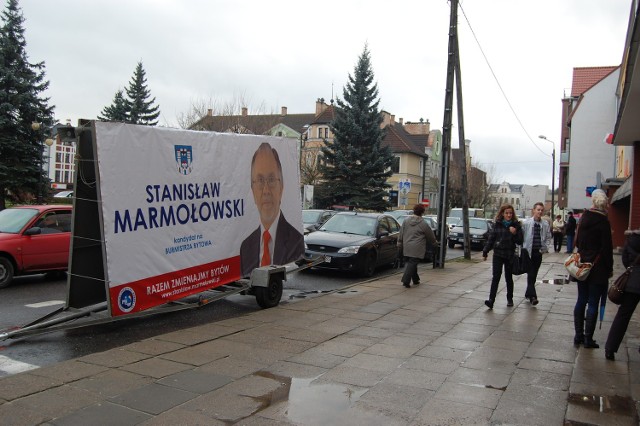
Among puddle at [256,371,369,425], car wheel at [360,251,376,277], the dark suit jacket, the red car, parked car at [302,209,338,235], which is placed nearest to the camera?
puddle at [256,371,369,425]

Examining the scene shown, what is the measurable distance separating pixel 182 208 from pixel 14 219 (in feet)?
18.6

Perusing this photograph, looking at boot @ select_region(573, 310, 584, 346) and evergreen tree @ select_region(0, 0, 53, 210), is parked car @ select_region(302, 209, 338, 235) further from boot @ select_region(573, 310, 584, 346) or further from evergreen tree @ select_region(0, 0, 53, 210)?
evergreen tree @ select_region(0, 0, 53, 210)

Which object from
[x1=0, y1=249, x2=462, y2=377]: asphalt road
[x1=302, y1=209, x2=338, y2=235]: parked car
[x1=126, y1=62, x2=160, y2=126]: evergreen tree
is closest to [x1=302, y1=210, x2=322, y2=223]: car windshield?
[x1=302, y1=209, x2=338, y2=235]: parked car

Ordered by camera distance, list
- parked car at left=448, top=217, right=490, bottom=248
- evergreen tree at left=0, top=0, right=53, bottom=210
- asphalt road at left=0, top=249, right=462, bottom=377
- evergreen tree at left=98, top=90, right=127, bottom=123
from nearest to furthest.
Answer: asphalt road at left=0, top=249, right=462, bottom=377 → parked car at left=448, top=217, right=490, bottom=248 → evergreen tree at left=0, top=0, right=53, bottom=210 → evergreen tree at left=98, top=90, right=127, bottom=123

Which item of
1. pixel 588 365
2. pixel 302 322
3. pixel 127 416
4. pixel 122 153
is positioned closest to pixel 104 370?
pixel 127 416

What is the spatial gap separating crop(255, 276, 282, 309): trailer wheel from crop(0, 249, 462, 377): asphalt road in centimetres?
23

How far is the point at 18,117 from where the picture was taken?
108 feet

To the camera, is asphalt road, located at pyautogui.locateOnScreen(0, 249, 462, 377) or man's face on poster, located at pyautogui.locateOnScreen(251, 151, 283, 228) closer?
asphalt road, located at pyautogui.locateOnScreen(0, 249, 462, 377)

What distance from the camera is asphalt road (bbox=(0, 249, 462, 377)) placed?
5.80 m

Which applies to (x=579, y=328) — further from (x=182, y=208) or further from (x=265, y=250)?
(x=182, y=208)

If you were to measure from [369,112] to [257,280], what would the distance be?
32.3 metres

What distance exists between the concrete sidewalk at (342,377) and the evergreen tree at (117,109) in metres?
46.4

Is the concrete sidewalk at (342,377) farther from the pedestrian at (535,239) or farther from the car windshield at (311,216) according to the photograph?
the car windshield at (311,216)

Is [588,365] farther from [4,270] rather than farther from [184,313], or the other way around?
[4,270]
